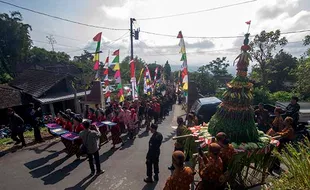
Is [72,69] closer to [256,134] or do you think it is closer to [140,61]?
[140,61]

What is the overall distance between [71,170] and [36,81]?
47.1ft

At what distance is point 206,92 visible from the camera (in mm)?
29359

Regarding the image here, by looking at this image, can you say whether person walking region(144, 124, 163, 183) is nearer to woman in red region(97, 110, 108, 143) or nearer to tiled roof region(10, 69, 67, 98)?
woman in red region(97, 110, 108, 143)

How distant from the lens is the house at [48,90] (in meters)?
16.6

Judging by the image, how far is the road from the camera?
238 inches

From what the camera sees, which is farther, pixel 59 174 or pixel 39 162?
pixel 39 162

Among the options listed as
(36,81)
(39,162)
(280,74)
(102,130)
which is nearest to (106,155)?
(102,130)

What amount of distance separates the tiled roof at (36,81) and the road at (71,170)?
938 cm

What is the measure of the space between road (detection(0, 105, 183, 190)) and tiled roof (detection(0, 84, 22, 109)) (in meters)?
7.56

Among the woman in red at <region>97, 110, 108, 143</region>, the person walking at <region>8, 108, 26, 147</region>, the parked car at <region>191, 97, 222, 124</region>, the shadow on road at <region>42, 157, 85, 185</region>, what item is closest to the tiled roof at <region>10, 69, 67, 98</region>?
the person walking at <region>8, 108, 26, 147</region>

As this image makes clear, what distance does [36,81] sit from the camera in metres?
18.7

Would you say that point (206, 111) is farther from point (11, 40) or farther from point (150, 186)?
point (11, 40)

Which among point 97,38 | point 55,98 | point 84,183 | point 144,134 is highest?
point 97,38

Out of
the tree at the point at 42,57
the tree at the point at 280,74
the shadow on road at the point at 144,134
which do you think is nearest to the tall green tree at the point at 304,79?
the shadow on road at the point at 144,134
